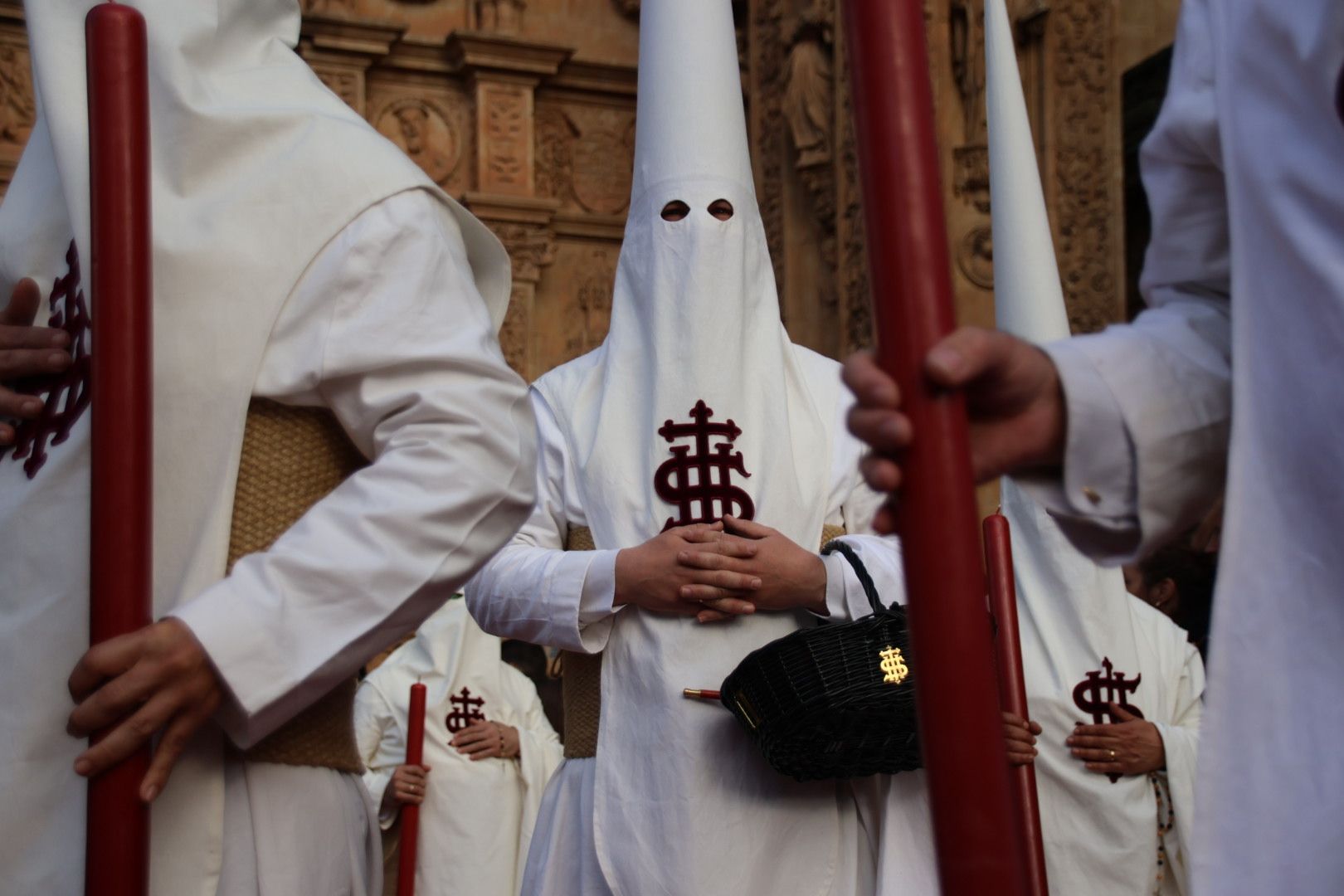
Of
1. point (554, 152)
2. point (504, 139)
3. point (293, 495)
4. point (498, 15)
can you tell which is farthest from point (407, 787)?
point (498, 15)

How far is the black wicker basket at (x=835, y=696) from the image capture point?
100 inches

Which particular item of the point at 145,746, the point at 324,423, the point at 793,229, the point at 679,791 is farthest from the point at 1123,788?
the point at 793,229

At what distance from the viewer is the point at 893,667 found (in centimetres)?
257

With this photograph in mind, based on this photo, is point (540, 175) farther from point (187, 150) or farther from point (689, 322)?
point (187, 150)

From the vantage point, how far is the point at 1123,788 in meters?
3.93

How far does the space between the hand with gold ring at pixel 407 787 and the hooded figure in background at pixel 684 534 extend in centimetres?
109

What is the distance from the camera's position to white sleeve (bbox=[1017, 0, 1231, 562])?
4.25 ft

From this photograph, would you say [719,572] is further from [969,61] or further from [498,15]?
[498,15]

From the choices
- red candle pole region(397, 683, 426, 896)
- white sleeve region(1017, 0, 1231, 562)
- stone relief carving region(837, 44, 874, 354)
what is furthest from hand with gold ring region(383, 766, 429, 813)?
stone relief carving region(837, 44, 874, 354)

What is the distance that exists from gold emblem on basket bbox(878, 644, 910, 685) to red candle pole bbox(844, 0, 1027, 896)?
166cm

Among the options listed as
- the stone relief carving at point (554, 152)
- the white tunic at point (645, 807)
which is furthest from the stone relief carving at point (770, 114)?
the white tunic at point (645, 807)

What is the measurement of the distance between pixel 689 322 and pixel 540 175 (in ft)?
21.7

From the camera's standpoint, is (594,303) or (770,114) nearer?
(770,114)

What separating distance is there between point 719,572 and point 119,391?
1.69m
